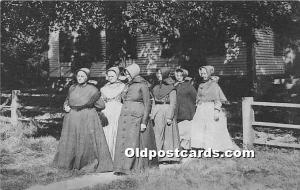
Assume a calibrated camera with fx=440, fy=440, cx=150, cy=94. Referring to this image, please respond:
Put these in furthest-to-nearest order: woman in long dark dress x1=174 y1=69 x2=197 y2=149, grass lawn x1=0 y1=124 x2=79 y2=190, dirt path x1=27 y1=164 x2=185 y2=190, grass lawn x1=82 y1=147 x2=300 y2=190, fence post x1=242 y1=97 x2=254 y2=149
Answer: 1. woman in long dark dress x1=174 y1=69 x2=197 y2=149
2. fence post x1=242 y1=97 x2=254 y2=149
3. grass lawn x1=0 y1=124 x2=79 y2=190
4. dirt path x1=27 y1=164 x2=185 y2=190
5. grass lawn x1=82 y1=147 x2=300 y2=190

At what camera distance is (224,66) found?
18.9 meters

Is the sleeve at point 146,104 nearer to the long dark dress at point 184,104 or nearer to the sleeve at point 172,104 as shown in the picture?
the sleeve at point 172,104

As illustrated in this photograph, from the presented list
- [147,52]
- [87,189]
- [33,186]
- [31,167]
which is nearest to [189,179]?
[87,189]

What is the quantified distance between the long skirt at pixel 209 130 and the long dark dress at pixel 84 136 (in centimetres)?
200

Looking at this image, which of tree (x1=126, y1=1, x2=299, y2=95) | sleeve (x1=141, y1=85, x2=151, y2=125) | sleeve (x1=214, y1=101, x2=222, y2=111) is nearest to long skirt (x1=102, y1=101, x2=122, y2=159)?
sleeve (x1=141, y1=85, x2=151, y2=125)

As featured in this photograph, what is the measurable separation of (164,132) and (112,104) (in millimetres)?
1043

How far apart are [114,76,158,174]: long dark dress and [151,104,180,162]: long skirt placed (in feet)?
2.46

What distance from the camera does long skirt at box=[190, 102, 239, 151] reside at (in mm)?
8199

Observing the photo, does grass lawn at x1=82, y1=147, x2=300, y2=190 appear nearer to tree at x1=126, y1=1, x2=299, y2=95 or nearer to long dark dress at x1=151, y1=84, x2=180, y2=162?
long dark dress at x1=151, y1=84, x2=180, y2=162

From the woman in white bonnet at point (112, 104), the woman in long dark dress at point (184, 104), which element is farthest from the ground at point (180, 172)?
the woman in long dark dress at point (184, 104)

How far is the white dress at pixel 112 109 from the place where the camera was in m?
7.64

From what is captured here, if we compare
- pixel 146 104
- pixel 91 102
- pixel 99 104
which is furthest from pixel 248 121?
pixel 91 102

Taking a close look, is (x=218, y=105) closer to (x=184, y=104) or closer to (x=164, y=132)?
(x=184, y=104)

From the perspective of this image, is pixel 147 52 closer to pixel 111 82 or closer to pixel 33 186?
pixel 111 82
